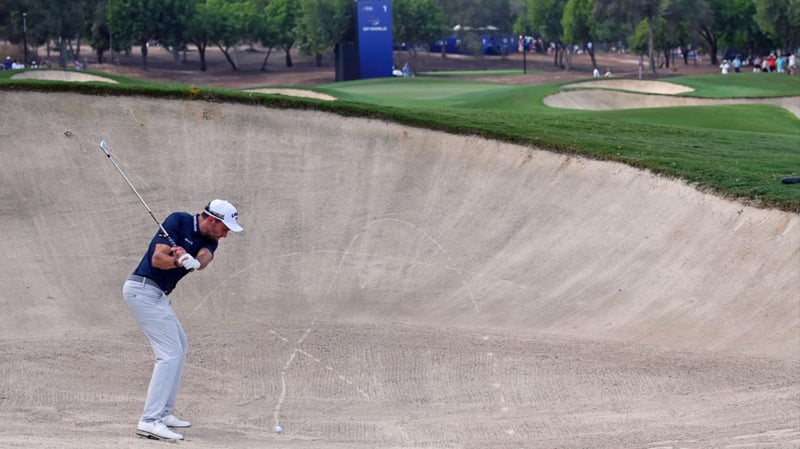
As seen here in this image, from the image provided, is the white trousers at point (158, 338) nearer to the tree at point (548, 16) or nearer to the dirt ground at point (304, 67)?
the dirt ground at point (304, 67)

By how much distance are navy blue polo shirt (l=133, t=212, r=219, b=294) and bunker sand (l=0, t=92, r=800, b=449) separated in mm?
1666

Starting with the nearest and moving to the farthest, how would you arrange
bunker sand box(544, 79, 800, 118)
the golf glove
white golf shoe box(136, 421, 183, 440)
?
the golf glove, white golf shoe box(136, 421, 183, 440), bunker sand box(544, 79, 800, 118)

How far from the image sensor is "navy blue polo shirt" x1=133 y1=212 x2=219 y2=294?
10.6 m

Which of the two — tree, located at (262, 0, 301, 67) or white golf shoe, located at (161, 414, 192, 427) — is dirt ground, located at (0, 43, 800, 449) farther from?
tree, located at (262, 0, 301, 67)

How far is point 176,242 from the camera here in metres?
10.5

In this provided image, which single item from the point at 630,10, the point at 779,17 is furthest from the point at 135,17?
the point at 779,17

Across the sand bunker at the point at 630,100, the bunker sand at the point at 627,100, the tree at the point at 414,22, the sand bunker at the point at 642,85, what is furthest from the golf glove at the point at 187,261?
the tree at the point at 414,22

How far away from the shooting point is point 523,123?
2447 cm

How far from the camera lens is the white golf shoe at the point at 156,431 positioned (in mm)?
10484

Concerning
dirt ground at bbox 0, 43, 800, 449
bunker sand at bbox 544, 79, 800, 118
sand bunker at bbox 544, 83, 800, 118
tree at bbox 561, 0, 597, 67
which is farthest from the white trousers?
tree at bbox 561, 0, 597, 67

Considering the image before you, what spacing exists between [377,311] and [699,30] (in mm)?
79462

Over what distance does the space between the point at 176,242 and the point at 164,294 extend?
669 millimetres

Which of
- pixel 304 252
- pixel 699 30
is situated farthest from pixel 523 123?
pixel 699 30

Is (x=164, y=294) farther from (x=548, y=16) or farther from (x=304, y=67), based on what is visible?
(x=548, y=16)
